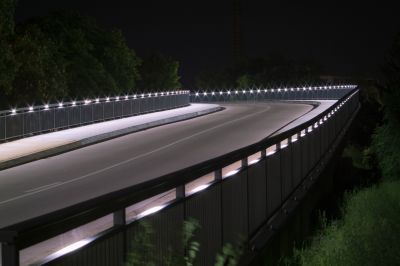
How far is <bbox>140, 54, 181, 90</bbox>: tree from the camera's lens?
99312 mm

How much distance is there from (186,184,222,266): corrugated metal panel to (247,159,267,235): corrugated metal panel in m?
1.74

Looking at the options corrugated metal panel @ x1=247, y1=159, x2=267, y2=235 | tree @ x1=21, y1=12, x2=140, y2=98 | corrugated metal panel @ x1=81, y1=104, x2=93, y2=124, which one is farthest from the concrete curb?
tree @ x1=21, y1=12, x2=140, y2=98

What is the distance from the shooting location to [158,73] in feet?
328

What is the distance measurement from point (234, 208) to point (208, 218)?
1260mm

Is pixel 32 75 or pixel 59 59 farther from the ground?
pixel 59 59

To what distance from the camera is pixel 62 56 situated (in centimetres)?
6147

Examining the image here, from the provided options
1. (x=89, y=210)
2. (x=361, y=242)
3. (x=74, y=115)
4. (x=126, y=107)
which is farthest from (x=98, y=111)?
(x=89, y=210)

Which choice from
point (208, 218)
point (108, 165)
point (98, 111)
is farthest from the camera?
point (98, 111)

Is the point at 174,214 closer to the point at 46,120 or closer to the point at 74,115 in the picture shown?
the point at 46,120

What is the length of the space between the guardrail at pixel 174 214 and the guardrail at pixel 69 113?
17.1 metres

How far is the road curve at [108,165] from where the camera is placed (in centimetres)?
1554

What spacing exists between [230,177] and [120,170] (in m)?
12.5

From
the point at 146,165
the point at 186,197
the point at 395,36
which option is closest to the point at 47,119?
the point at 146,165

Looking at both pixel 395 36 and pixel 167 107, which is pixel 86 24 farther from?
pixel 395 36
